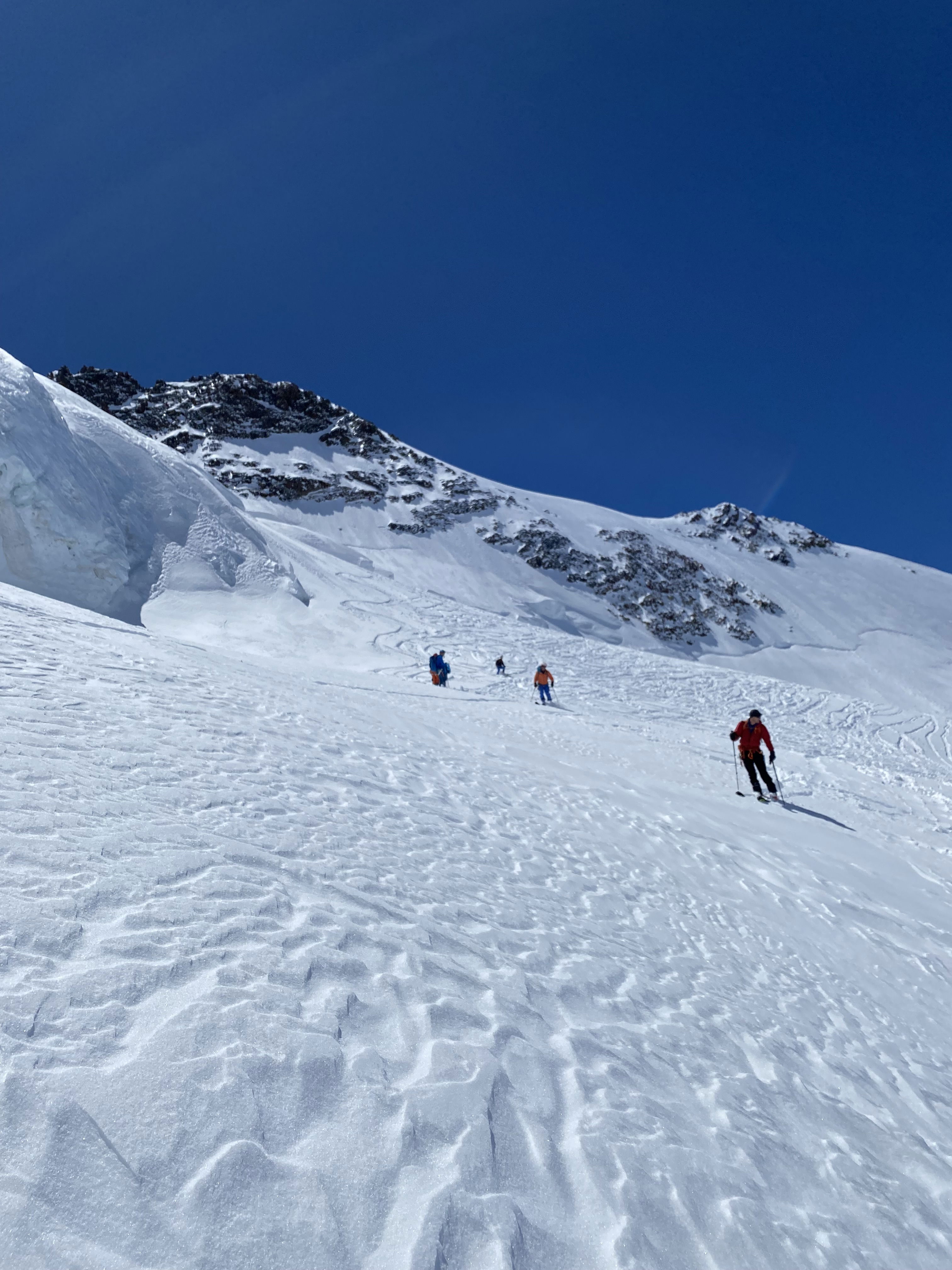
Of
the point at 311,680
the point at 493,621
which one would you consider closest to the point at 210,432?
→ the point at 493,621

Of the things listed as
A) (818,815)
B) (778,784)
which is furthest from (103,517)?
(818,815)

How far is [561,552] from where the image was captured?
226 feet

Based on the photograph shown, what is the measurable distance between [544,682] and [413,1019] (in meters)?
17.0

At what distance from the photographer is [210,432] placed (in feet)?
291

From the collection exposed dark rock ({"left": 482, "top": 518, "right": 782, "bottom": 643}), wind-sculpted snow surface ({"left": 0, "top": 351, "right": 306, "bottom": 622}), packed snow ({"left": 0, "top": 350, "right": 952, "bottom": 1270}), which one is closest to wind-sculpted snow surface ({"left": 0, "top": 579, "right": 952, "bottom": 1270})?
packed snow ({"left": 0, "top": 350, "right": 952, "bottom": 1270})

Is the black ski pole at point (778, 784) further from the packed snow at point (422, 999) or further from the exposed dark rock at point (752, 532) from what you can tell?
the exposed dark rock at point (752, 532)

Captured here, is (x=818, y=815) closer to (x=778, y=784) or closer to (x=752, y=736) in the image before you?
(x=778, y=784)

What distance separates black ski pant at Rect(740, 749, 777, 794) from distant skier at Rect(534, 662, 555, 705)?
Answer: 827cm

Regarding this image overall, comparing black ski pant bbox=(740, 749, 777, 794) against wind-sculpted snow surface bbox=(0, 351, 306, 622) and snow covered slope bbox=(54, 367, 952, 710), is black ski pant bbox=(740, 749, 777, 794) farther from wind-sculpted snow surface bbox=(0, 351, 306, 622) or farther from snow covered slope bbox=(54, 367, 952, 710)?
snow covered slope bbox=(54, 367, 952, 710)

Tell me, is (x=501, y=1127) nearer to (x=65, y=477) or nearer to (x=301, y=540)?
(x=65, y=477)

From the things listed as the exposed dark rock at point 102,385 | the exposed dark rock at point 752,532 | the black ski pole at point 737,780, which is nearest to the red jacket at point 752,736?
the black ski pole at point 737,780

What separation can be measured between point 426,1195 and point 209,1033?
3.81 feet

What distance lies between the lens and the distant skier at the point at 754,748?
482 inches

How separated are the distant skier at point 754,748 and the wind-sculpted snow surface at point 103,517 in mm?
21095
